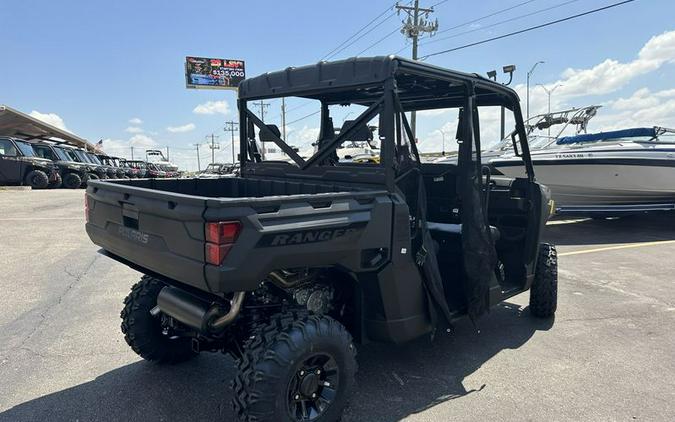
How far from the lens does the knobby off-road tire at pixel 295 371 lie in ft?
7.78

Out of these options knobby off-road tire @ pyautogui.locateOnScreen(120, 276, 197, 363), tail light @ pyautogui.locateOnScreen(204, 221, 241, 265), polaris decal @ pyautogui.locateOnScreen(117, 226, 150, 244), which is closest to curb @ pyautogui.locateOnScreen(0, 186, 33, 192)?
knobby off-road tire @ pyautogui.locateOnScreen(120, 276, 197, 363)

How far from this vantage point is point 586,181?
384 inches

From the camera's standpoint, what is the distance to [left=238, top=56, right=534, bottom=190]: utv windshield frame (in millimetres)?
2914

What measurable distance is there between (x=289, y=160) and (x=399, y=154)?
0.92 metres

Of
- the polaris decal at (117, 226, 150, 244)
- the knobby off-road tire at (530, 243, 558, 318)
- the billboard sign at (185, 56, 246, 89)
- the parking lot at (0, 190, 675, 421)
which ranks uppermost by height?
the billboard sign at (185, 56, 246, 89)

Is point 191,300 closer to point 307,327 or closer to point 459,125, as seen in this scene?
point 307,327

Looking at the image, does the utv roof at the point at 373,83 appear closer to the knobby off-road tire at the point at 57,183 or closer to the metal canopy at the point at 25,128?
the knobby off-road tire at the point at 57,183

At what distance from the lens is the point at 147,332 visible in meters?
3.39

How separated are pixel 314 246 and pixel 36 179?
19928 millimetres

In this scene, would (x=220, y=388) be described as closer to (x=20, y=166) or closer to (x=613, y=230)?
(x=613, y=230)

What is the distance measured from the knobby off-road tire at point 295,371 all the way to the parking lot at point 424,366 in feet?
1.12

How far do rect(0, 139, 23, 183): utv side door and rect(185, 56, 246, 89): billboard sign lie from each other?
26158 millimetres

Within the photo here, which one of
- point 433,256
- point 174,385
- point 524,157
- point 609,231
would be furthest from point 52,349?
Answer: point 609,231

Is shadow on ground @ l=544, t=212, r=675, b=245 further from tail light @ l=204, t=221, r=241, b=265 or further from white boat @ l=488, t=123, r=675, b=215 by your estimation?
tail light @ l=204, t=221, r=241, b=265
